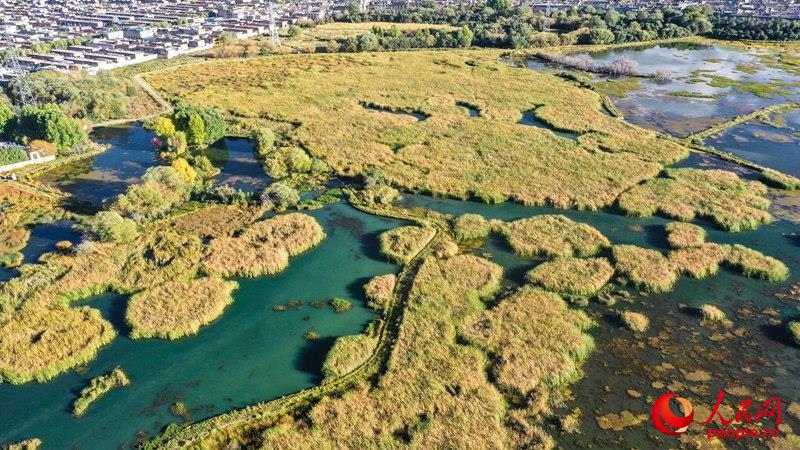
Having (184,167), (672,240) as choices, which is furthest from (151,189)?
(672,240)

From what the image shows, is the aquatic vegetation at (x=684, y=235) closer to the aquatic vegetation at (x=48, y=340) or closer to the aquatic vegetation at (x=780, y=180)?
the aquatic vegetation at (x=780, y=180)

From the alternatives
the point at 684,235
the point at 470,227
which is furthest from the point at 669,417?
the point at 470,227

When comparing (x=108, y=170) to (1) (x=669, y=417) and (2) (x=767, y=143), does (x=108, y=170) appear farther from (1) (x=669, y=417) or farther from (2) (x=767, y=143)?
(2) (x=767, y=143)

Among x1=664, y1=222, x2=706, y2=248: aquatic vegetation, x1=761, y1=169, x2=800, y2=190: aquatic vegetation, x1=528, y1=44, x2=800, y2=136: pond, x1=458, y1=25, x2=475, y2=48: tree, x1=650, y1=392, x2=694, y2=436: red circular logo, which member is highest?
x1=458, y1=25, x2=475, y2=48: tree

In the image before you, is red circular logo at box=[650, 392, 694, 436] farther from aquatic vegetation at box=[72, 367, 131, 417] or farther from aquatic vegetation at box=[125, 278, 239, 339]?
aquatic vegetation at box=[72, 367, 131, 417]

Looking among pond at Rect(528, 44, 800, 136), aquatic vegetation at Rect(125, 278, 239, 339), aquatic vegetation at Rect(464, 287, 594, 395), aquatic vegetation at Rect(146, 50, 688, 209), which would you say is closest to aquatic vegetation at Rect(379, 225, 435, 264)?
aquatic vegetation at Rect(146, 50, 688, 209)

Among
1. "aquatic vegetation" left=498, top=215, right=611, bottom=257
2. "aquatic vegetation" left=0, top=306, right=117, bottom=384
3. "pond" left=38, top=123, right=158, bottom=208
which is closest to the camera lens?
"aquatic vegetation" left=0, top=306, right=117, bottom=384

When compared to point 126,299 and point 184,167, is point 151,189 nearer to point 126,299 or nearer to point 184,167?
point 184,167
